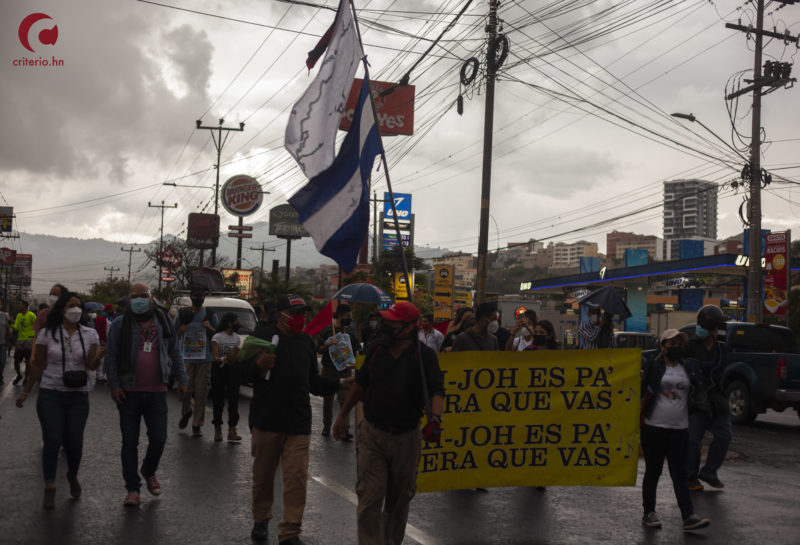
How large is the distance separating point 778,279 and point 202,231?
152 feet

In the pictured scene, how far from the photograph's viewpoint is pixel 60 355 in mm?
7496

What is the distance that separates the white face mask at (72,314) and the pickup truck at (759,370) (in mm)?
10900

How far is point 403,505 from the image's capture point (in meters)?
5.62

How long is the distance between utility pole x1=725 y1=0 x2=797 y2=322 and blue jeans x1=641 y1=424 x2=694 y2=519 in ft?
61.8

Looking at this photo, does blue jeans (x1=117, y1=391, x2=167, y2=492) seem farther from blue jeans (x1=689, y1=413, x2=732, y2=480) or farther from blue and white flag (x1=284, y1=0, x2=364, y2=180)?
blue jeans (x1=689, y1=413, x2=732, y2=480)

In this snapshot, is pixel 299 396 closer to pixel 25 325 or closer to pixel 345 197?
pixel 345 197

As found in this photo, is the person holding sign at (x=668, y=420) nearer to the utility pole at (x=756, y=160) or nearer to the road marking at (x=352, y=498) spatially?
the road marking at (x=352, y=498)

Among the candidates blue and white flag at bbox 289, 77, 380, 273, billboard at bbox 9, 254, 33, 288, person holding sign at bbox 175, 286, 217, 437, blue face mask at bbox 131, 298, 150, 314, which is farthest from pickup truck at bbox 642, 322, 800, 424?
billboard at bbox 9, 254, 33, 288

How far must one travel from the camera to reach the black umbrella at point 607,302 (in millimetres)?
13805

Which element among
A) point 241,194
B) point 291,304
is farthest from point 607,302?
point 241,194

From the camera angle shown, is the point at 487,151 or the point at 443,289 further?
the point at 443,289

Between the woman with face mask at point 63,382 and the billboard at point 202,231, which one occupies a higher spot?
the billboard at point 202,231

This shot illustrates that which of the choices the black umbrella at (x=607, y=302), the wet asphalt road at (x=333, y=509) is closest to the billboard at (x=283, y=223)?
the black umbrella at (x=607, y=302)

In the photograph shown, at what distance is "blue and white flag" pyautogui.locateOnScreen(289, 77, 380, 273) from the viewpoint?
705 cm
